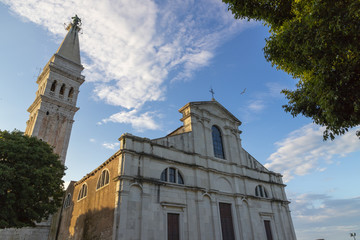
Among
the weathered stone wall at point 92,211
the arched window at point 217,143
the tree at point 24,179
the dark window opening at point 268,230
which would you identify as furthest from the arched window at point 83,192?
the dark window opening at point 268,230

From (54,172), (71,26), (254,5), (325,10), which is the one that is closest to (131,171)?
(54,172)

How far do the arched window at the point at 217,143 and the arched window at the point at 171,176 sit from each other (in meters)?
5.27

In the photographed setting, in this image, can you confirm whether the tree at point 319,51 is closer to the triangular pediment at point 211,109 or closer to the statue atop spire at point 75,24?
the triangular pediment at point 211,109

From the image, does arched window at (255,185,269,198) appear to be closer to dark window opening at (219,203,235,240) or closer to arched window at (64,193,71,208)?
dark window opening at (219,203,235,240)

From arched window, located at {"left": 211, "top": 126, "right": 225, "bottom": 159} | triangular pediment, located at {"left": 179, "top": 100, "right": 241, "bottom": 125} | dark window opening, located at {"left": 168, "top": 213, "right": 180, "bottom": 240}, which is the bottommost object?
dark window opening, located at {"left": 168, "top": 213, "right": 180, "bottom": 240}

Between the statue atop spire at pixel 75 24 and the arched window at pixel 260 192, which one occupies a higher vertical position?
the statue atop spire at pixel 75 24

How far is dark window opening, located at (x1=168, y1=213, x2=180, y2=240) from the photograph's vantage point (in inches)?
642

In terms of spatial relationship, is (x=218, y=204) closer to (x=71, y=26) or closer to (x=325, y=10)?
(x=325, y=10)

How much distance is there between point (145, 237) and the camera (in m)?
14.8

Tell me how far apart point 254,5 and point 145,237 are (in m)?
13.9

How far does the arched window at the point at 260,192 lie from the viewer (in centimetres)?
2377

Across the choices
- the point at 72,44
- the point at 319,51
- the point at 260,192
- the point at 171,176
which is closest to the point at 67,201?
the point at 171,176

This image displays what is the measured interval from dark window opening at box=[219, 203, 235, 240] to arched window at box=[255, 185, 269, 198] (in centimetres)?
458

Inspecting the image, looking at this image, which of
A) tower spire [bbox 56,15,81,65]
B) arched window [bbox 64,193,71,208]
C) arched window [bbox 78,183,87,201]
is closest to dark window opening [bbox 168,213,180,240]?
arched window [bbox 78,183,87,201]
